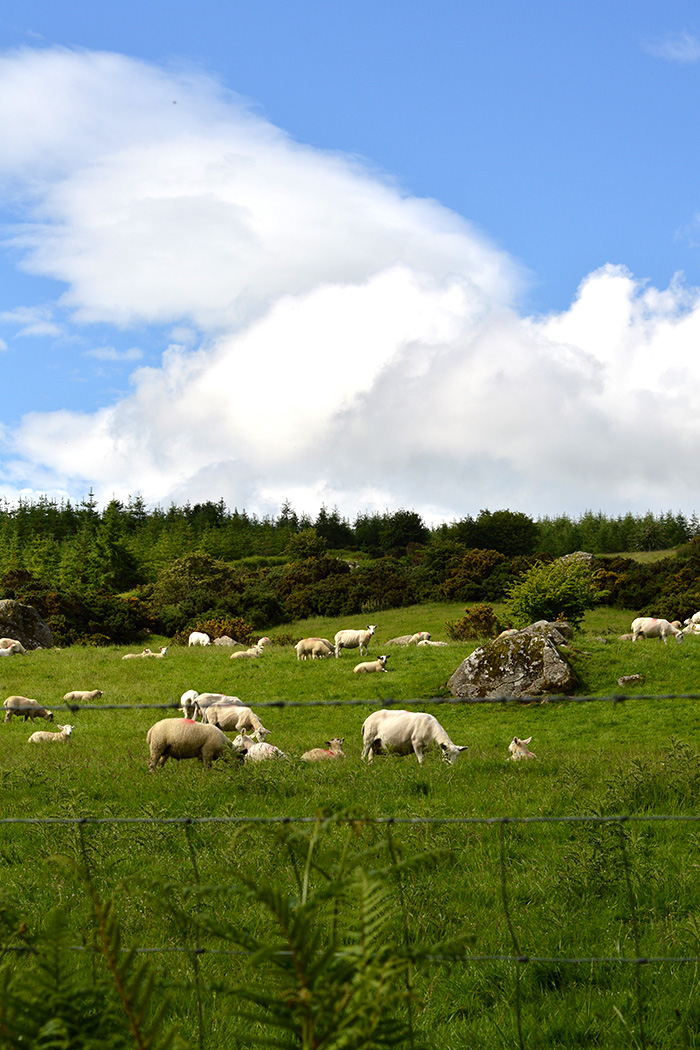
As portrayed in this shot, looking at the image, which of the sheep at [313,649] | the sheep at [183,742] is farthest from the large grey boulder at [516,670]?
the sheep at [183,742]

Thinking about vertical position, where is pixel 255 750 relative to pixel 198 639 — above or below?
below

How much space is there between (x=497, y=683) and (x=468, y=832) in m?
14.4

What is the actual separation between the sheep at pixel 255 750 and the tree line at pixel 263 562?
2957cm

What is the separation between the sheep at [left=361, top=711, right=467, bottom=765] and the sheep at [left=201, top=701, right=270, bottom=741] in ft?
9.89

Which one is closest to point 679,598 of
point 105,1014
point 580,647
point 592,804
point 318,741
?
point 580,647

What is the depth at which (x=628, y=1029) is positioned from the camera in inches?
157

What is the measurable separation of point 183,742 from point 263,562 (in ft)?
231

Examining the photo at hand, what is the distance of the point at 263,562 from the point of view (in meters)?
83.4

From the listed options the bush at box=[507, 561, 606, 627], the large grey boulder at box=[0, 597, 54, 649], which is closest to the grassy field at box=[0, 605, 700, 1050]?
the bush at box=[507, 561, 606, 627]

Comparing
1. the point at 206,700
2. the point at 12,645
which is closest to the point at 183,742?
the point at 206,700

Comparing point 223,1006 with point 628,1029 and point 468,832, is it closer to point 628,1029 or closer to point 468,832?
point 628,1029

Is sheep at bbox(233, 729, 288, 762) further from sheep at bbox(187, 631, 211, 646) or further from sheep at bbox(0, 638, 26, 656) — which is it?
sheep at bbox(187, 631, 211, 646)

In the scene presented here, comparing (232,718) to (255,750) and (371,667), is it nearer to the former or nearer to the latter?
(255,750)

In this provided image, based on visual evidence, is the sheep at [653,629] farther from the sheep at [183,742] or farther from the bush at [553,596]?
the sheep at [183,742]
